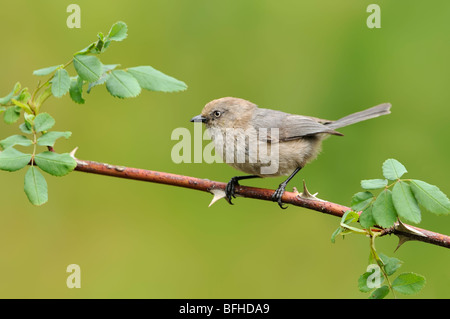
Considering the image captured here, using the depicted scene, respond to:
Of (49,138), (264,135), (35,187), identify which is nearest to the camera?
(35,187)

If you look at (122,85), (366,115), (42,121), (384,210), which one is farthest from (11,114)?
(366,115)

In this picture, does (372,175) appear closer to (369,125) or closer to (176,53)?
(369,125)

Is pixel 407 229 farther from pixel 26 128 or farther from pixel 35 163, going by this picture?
pixel 26 128

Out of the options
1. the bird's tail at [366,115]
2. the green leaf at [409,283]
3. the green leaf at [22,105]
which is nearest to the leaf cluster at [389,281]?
the green leaf at [409,283]

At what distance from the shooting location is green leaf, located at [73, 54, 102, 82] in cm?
219

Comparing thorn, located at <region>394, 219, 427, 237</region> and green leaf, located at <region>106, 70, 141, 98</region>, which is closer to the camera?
thorn, located at <region>394, 219, 427, 237</region>

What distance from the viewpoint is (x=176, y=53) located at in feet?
16.1

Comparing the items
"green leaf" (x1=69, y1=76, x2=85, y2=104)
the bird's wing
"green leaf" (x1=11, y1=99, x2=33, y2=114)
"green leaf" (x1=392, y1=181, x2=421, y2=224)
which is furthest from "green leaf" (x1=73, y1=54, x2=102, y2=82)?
the bird's wing

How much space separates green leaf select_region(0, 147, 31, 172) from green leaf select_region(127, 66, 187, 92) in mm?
551

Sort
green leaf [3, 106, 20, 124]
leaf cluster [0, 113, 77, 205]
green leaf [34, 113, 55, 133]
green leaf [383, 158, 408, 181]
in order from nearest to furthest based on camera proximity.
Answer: green leaf [383, 158, 408, 181] < leaf cluster [0, 113, 77, 205] < green leaf [34, 113, 55, 133] < green leaf [3, 106, 20, 124]

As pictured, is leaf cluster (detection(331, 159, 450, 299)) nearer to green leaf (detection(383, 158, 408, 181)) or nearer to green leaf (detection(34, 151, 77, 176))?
green leaf (detection(383, 158, 408, 181))

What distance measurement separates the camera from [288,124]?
3742mm

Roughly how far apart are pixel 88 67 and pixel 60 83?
0.60ft

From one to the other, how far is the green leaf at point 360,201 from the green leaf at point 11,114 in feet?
4.84
